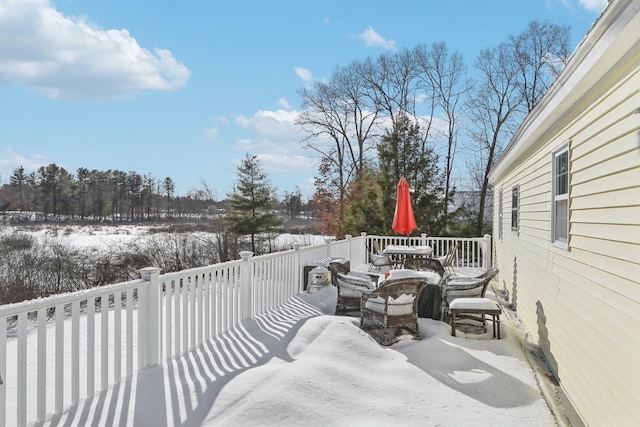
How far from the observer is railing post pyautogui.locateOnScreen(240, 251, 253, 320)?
5.37m

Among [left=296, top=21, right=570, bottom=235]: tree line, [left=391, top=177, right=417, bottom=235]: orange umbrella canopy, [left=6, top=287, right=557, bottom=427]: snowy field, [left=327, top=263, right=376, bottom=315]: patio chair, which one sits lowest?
[left=6, top=287, right=557, bottom=427]: snowy field

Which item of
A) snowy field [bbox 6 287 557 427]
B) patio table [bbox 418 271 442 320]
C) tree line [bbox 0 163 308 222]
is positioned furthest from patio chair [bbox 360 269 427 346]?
tree line [bbox 0 163 308 222]

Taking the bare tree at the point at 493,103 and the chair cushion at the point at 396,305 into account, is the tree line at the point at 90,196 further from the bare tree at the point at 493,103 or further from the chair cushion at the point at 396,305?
the chair cushion at the point at 396,305

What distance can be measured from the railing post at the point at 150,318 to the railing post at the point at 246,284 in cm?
161

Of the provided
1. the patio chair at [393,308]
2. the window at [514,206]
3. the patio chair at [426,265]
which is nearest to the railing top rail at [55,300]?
the patio chair at [393,308]

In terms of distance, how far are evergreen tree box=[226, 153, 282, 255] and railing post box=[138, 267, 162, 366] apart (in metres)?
21.5

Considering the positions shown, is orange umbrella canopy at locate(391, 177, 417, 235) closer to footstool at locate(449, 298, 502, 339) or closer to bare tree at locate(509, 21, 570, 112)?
A: footstool at locate(449, 298, 502, 339)

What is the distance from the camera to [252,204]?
25.7 meters

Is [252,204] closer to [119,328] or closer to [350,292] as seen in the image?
[350,292]

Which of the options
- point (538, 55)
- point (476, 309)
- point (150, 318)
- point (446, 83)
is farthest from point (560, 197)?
point (538, 55)

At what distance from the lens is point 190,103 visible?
22.6 meters

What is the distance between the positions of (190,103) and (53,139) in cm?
2150

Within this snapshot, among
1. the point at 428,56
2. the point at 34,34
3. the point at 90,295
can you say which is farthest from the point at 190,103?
the point at 90,295

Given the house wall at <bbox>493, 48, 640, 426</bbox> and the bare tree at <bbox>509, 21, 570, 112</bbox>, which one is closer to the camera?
the house wall at <bbox>493, 48, 640, 426</bbox>
